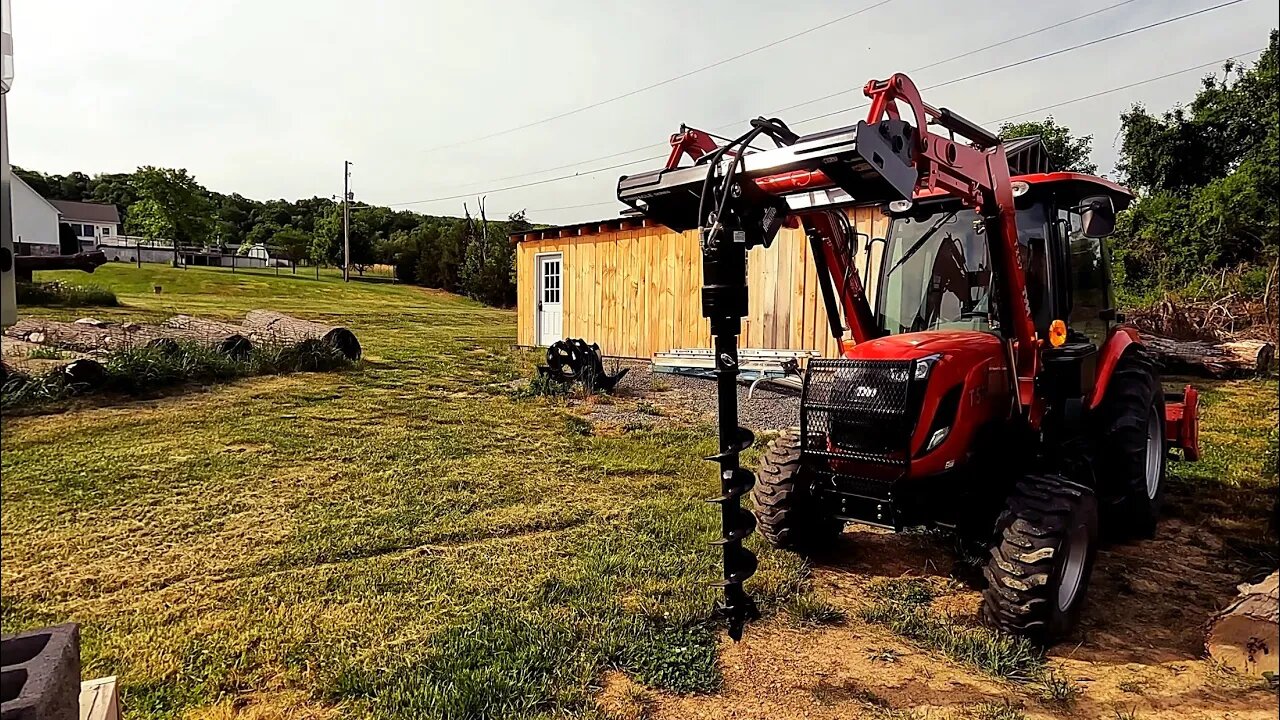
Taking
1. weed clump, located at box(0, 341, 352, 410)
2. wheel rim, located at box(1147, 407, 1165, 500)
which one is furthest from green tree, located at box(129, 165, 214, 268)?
wheel rim, located at box(1147, 407, 1165, 500)

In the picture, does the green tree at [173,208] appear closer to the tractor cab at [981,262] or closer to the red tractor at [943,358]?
the red tractor at [943,358]

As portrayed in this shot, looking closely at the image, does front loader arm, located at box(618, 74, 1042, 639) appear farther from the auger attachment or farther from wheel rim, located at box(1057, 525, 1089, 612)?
wheel rim, located at box(1057, 525, 1089, 612)

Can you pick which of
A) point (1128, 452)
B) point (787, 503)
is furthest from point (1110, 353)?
point (787, 503)

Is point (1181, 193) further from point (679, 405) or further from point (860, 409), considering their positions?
point (679, 405)

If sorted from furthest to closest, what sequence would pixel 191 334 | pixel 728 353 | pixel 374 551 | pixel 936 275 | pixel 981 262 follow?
1. pixel 191 334
2. pixel 374 551
3. pixel 936 275
4. pixel 981 262
5. pixel 728 353

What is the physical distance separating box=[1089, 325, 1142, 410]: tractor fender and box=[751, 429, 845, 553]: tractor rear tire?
1573 millimetres

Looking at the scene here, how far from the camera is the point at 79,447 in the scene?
142 inches

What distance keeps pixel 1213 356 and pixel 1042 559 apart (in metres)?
1.18

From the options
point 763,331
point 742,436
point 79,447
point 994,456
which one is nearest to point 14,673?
point 742,436

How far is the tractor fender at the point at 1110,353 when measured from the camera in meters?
3.79

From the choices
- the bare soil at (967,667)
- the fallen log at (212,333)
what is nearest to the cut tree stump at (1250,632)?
the bare soil at (967,667)

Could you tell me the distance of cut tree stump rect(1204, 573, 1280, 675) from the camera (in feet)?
6.04

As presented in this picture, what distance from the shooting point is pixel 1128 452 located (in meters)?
3.70

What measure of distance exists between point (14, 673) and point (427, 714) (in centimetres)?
112
